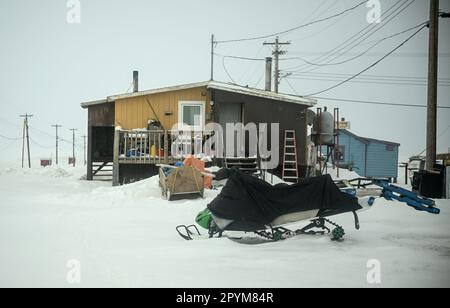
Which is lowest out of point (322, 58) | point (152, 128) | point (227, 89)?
point (152, 128)

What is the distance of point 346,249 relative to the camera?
6.04 metres

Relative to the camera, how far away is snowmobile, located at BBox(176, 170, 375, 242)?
6363 mm

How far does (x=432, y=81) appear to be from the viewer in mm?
12141

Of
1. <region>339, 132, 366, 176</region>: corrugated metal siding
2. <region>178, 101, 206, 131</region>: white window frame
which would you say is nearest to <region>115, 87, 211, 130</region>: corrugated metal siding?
<region>178, 101, 206, 131</region>: white window frame

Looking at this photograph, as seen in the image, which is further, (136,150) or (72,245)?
(136,150)

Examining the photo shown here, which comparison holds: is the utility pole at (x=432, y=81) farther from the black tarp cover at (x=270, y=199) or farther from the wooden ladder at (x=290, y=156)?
the black tarp cover at (x=270, y=199)

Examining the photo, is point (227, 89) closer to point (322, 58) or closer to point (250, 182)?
point (250, 182)

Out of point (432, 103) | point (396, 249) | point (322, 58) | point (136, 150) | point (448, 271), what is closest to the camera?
point (448, 271)

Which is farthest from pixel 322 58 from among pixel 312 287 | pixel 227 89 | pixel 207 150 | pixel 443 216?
pixel 312 287

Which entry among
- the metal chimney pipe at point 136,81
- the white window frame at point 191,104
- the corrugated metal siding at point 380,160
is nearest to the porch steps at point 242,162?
the white window frame at point 191,104

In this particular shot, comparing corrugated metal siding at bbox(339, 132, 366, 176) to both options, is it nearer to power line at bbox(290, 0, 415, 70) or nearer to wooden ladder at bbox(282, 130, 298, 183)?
power line at bbox(290, 0, 415, 70)

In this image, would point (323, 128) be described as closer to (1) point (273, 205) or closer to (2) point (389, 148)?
(1) point (273, 205)
